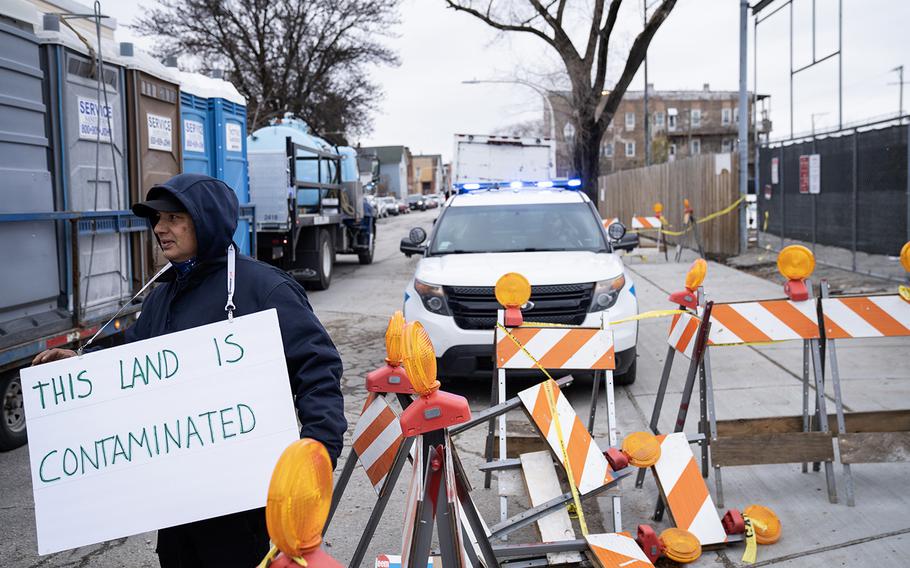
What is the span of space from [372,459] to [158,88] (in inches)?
229

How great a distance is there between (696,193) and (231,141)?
1497 cm

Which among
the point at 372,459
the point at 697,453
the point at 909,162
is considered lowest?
the point at 697,453

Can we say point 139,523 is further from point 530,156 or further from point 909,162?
point 530,156

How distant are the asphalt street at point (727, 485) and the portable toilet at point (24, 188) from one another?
1037 mm

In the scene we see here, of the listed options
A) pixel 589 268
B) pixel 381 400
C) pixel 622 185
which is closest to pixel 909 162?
pixel 589 268

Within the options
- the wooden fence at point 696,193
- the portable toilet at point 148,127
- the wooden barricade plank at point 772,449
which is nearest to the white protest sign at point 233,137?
the portable toilet at point 148,127

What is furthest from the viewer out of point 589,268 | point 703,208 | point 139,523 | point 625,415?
point 703,208

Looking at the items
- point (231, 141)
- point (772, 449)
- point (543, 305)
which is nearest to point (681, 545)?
point (772, 449)

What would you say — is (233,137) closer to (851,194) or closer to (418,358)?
(418,358)

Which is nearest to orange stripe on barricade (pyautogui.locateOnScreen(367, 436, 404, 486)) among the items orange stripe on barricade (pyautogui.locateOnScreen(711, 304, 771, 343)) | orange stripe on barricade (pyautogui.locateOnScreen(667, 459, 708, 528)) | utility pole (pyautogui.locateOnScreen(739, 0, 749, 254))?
orange stripe on barricade (pyautogui.locateOnScreen(667, 459, 708, 528))

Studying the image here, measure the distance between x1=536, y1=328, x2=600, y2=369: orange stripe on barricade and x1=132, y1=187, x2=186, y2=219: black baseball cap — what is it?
2.64 metres

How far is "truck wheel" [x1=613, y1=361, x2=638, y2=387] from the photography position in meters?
7.62

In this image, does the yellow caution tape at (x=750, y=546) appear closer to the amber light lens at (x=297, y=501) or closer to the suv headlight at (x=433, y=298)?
the amber light lens at (x=297, y=501)

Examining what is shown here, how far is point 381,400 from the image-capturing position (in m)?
3.57
